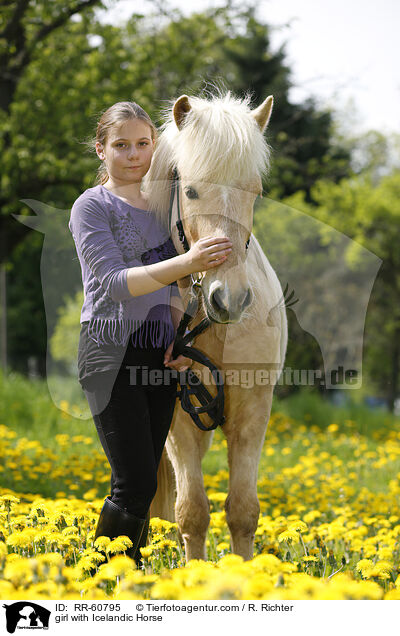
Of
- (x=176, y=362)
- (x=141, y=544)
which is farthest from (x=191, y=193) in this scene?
(x=141, y=544)

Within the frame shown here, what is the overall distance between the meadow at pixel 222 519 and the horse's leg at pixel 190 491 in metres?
0.09

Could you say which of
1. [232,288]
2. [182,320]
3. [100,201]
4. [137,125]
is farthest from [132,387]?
[137,125]

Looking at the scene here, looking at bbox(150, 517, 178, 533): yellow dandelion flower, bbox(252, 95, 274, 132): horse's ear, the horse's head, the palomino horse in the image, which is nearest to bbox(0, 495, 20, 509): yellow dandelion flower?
bbox(150, 517, 178, 533): yellow dandelion flower

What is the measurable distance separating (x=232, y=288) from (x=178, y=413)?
94cm

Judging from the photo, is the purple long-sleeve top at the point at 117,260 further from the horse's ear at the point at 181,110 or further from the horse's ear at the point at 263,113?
the horse's ear at the point at 263,113

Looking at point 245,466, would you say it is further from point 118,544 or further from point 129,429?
point 118,544

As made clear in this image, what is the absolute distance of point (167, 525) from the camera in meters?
2.78

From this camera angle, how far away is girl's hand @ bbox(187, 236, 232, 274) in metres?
2.09

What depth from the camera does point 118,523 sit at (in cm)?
237

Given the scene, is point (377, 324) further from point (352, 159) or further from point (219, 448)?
point (219, 448)

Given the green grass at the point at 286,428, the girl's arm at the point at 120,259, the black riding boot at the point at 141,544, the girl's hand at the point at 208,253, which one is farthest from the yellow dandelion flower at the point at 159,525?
the green grass at the point at 286,428

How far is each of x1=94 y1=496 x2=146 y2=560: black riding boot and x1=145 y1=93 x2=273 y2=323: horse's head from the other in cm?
89

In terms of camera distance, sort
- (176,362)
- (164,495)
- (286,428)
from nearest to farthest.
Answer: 1. (176,362)
2. (164,495)
3. (286,428)

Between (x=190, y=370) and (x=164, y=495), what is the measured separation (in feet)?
3.29
